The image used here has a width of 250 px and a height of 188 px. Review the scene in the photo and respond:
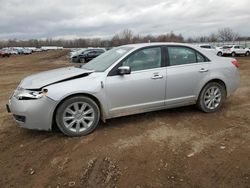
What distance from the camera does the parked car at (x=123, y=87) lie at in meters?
4.36

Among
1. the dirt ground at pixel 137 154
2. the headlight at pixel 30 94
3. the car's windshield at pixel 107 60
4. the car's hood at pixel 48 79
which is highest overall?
the car's windshield at pixel 107 60

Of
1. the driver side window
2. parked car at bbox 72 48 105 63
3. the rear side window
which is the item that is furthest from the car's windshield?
parked car at bbox 72 48 105 63

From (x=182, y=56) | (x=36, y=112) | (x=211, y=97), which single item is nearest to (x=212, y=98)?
(x=211, y=97)

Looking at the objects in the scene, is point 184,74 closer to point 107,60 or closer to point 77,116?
point 107,60

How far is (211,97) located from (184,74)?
0.92m

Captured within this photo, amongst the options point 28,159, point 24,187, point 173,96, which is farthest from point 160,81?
point 24,187

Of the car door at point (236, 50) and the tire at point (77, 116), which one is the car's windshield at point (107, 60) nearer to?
the tire at point (77, 116)

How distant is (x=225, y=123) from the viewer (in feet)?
16.5

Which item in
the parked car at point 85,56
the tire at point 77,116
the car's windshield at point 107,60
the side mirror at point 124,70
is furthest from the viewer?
the parked car at point 85,56

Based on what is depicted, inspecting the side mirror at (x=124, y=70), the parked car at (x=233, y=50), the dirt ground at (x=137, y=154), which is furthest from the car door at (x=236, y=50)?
the side mirror at (x=124, y=70)

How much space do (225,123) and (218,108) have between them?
0.85m

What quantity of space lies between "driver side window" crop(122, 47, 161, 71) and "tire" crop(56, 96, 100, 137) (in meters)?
1.00

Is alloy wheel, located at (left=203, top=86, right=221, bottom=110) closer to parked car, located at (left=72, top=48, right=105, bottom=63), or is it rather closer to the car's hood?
the car's hood

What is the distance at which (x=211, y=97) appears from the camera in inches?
224
